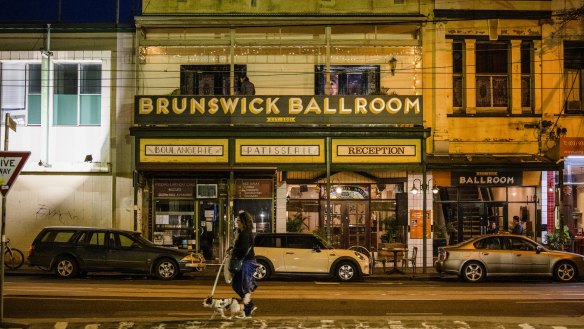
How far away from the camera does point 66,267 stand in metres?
20.4

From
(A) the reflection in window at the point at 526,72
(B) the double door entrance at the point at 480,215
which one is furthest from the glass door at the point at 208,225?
(A) the reflection in window at the point at 526,72

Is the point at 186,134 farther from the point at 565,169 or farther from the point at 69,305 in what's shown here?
the point at 565,169

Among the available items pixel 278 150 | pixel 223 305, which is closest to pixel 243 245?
pixel 223 305

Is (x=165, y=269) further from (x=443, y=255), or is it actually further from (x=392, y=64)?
(x=392, y=64)

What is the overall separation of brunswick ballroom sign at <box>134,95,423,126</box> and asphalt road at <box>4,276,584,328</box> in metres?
6.71

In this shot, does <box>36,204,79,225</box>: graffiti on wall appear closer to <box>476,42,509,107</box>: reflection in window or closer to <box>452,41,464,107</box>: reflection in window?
<box>452,41,464,107</box>: reflection in window

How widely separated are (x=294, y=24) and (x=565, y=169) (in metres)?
11.0

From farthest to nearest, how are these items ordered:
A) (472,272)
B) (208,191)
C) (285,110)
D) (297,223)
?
(208,191), (297,223), (285,110), (472,272)

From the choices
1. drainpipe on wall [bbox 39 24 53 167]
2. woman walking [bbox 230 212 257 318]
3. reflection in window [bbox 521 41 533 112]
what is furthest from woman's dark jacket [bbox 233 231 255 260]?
reflection in window [bbox 521 41 533 112]

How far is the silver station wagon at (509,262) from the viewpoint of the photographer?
20.8 m

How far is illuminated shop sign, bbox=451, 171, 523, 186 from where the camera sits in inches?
1000

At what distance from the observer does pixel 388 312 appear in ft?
Answer: 44.0

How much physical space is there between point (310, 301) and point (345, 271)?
18.5 ft

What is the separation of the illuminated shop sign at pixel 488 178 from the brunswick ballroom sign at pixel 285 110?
2596 millimetres
